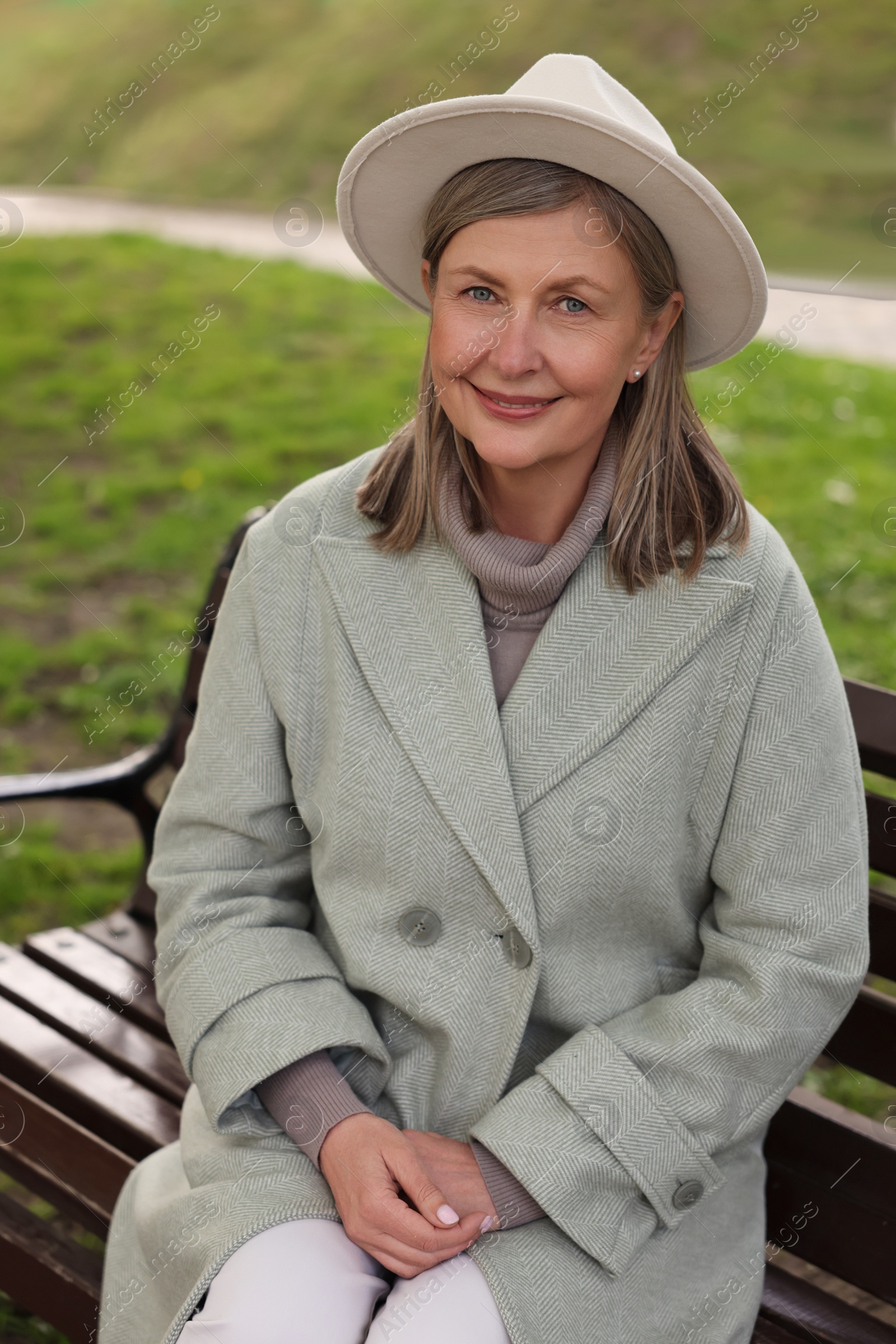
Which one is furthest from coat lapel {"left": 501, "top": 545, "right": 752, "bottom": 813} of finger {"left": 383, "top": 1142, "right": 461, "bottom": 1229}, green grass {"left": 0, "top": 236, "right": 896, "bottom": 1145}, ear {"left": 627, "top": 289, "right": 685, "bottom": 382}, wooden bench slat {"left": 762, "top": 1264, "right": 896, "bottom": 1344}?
green grass {"left": 0, "top": 236, "right": 896, "bottom": 1145}

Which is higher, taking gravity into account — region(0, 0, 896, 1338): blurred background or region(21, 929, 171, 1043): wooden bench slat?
region(21, 929, 171, 1043): wooden bench slat

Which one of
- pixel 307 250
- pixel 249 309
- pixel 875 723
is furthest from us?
pixel 307 250

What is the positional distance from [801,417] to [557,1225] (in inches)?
181

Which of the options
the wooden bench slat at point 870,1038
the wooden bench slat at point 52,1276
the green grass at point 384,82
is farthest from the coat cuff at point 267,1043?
the green grass at point 384,82

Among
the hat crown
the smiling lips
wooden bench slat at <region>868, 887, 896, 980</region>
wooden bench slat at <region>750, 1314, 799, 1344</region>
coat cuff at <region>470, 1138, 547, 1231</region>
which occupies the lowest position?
wooden bench slat at <region>750, 1314, 799, 1344</region>

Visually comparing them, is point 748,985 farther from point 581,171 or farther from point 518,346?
point 581,171

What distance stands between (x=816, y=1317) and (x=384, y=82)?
44.1ft

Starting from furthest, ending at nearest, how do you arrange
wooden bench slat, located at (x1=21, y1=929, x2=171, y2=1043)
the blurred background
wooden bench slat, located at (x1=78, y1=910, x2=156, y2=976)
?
1. the blurred background
2. wooden bench slat, located at (x1=78, y1=910, x2=156, y2=976)
3. wooden bench slat, located at (x1=21, y1=929, x2=171, y2=1043)

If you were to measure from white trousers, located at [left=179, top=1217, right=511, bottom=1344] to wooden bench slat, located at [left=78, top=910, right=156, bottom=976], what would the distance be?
109 cm

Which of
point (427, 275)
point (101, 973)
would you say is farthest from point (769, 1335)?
point (427, 275)

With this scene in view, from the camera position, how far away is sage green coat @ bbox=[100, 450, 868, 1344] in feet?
6.11

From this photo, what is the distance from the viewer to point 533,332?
1.76m

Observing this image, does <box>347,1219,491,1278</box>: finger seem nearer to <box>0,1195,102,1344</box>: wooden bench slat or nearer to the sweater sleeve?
the sweater sleeve

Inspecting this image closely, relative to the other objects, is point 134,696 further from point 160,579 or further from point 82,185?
point 82,185
